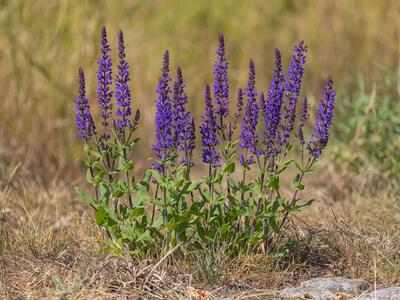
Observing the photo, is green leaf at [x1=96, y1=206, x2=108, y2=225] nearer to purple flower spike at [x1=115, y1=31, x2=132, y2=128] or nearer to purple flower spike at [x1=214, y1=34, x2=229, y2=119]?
purple flower spike at [x1=115, y1=31, x2=132, y2=128]

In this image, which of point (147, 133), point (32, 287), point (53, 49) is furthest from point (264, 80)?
point (32, 287)

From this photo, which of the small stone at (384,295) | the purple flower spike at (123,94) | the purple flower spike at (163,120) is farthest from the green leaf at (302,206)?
the purple flower spike at (123,94)

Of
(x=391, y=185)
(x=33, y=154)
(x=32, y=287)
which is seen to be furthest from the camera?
(x=33, y=154)

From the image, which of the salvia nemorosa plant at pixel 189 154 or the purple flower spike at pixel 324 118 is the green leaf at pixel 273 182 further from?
the purple flower spike at pixel 324 118

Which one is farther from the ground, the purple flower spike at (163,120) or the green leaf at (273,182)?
the purple flower spike at (163,120)

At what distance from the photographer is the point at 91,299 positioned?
3.16 metres

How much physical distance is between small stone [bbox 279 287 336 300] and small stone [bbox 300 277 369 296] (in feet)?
0.17

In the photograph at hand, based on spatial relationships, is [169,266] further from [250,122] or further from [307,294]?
[250,122]

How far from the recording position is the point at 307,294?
339 centimetres

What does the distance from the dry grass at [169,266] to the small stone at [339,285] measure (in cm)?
9

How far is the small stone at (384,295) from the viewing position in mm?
3311

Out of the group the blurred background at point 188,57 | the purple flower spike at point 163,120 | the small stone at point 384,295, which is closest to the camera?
the small stone at point 384,295

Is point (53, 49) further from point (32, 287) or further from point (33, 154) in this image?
point (32, 287)

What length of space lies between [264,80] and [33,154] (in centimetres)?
268
